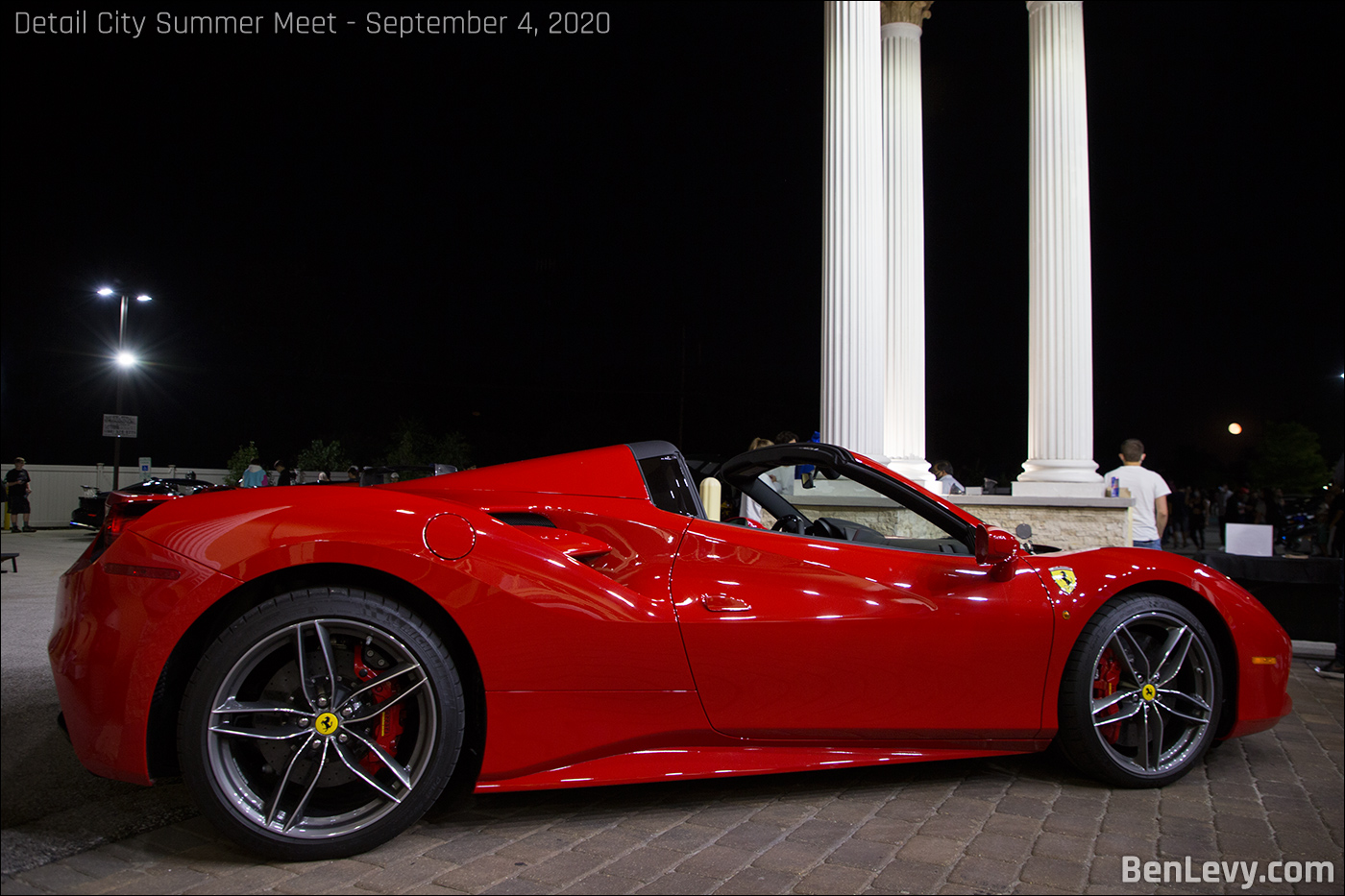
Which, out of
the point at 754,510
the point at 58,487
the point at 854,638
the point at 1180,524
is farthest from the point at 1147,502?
the point at 58,487

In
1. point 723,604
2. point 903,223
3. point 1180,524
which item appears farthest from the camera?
point 1180,524

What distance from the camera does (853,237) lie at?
9195 millimetres

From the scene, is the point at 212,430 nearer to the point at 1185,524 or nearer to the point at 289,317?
the point at 289,317

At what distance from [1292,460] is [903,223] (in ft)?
185

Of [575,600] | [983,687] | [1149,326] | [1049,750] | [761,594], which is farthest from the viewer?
[1149,326]

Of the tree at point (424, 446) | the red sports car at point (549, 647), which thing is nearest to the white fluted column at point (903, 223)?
the red sports car at point (549, 647)

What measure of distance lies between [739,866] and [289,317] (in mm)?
58355

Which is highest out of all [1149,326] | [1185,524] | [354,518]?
[1149,326]

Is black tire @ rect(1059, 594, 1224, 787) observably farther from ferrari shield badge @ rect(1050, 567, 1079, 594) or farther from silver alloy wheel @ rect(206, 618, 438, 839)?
silver alloy wheel @ rect(206, 618, 438, 839)

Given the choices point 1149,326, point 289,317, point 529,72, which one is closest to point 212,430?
point 289,317

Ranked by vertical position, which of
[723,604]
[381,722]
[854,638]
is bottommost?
[381,722]

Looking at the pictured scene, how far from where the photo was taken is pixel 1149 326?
47094 millimetres

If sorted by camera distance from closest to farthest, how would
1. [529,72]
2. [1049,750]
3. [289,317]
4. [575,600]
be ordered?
[575,600] → [1049,750] → [529,72] → [289,317]

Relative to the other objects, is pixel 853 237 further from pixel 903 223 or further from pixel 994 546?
pixel 994 546
